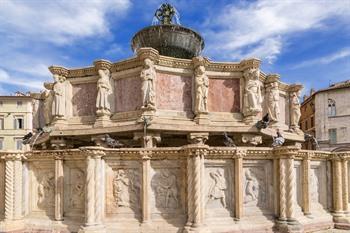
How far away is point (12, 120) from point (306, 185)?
56538mm

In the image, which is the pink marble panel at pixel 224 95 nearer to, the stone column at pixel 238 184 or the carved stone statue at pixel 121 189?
the stone column at pixel 238 184

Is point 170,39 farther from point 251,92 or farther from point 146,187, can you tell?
point 146,187

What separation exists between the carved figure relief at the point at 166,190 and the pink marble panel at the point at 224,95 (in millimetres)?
4862

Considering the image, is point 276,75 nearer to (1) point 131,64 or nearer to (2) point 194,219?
(1) point 131,64

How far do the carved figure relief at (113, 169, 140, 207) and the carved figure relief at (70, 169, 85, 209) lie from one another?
907 millimetres

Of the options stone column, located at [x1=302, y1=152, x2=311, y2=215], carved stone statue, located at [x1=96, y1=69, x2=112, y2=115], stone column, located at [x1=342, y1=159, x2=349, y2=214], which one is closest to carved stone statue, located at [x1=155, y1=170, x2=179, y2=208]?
stone column, located at [x1=302, y1=152, x2=311, y2=215]

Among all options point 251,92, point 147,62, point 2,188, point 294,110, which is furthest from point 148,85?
point 294,110

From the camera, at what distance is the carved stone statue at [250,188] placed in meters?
9.16

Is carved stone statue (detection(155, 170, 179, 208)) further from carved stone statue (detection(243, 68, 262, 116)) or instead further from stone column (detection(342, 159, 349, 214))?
stone column (detection(342, 159, 349, 214))

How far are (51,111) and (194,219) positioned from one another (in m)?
8.26

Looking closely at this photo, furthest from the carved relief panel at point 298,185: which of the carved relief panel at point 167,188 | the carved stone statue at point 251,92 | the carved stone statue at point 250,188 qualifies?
the carved relief panel at point 167,188

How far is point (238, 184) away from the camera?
8.90m

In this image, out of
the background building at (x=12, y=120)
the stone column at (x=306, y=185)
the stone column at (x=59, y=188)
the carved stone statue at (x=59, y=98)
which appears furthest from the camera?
the background building at (x=12, y=120)

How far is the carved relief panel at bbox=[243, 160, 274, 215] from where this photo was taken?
9164mm
